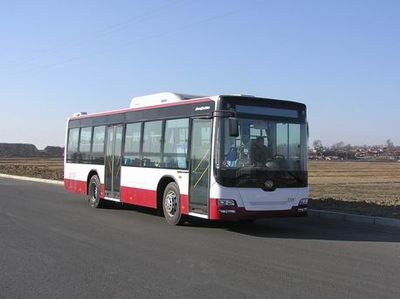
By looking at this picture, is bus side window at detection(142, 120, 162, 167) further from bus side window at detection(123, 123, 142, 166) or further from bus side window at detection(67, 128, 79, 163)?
bus side window at detection(67, 128, 79, 163)

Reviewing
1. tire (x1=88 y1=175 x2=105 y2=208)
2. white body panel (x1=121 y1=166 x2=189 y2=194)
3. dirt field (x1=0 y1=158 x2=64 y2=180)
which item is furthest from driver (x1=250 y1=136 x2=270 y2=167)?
dirt field (x1=0 y1=158 x2=64 y2=180)

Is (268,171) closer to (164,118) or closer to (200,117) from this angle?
(200,117)

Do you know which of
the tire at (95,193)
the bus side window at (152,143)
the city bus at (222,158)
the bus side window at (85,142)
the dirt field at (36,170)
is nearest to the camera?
the city bus at (222,158)

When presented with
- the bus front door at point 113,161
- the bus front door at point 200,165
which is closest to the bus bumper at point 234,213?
the bus front door at point 200,165

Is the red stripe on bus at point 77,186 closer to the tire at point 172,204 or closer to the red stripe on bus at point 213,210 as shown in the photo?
the tire at point 172,204

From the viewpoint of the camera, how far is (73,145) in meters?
19.9

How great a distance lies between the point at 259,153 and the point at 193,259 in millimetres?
3783

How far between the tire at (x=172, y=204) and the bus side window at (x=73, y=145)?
6.70 m

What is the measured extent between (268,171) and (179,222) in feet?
8.22

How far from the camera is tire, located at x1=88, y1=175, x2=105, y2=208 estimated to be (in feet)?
57.6

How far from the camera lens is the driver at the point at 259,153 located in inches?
479

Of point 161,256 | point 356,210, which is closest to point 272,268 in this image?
point 161,256

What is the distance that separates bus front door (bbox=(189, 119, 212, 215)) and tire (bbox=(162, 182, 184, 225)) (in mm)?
622

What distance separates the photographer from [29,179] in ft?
115
